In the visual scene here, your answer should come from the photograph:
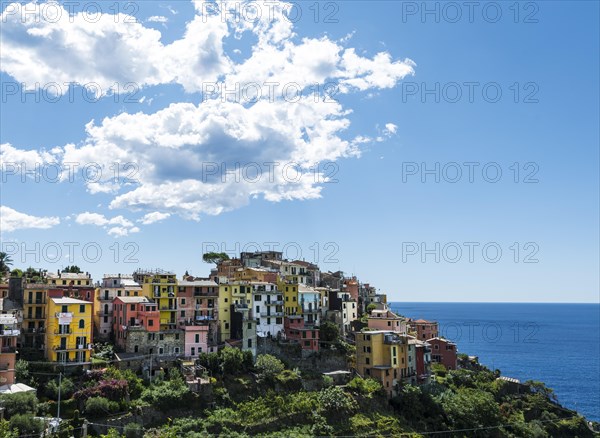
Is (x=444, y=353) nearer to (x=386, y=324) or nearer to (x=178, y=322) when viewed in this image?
(x=386, y=324)

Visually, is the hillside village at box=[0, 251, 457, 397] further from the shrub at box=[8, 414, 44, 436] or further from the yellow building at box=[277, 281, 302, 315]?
the shrub at box=[8, 414, 44, 436]

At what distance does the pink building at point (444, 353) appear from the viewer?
91637 millimetres

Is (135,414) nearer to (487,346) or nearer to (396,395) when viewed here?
(396,395)

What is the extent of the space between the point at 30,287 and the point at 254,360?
1098 inches

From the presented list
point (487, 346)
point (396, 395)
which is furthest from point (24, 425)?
point (487, 346)

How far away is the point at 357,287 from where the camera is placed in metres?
107

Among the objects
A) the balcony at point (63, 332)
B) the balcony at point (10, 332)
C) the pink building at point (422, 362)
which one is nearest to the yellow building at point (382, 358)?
the pink building at point (422, 362)

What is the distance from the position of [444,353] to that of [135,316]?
5289 cm

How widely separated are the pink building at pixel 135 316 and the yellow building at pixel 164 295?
2836 millimetres

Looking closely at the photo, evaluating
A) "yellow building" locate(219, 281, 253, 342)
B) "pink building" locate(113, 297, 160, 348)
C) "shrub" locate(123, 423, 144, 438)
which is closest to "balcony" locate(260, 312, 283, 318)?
"yellow building" locate(219, 281, 253, 342)

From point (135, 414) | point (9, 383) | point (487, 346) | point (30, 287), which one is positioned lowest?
point (487, 346)

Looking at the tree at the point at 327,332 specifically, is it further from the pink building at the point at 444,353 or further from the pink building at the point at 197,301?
the pink building at the point at 444,353

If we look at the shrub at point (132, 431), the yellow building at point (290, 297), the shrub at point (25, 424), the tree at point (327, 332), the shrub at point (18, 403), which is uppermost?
the yellow building at point (290, 297)

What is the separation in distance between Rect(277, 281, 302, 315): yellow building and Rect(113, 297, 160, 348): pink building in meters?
20.6
